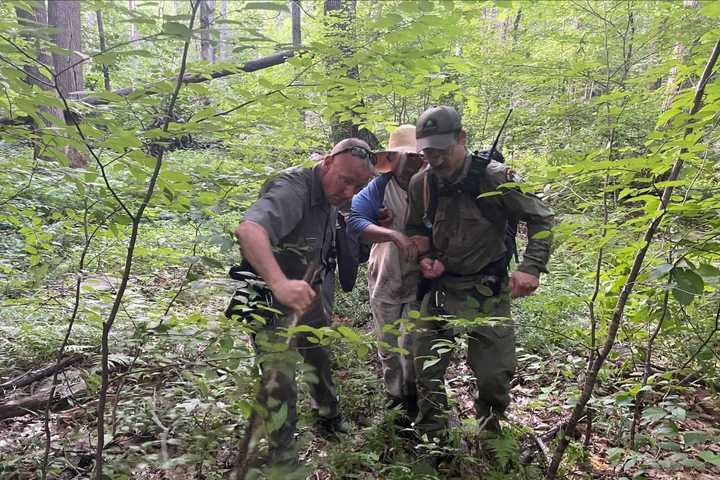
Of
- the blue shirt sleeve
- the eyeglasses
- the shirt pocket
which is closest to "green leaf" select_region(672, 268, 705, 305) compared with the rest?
the shirt pocket

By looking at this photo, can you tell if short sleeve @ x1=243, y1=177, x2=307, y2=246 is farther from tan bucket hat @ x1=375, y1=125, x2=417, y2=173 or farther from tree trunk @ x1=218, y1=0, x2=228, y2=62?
tan bucket hat @ x1=375, y1=125, x2=417, y2=173

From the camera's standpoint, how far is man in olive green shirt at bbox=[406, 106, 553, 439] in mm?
2939

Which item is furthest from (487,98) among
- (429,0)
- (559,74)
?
(429,0)

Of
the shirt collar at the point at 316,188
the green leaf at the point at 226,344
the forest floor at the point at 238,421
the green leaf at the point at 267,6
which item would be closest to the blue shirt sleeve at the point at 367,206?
the shirt collar at the point at 316,188

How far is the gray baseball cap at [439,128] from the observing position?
116 inches

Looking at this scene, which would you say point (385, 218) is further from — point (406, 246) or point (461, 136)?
point (461, 136)

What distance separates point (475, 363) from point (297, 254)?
58.3 inches

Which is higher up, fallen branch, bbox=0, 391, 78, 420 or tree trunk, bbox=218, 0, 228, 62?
tree trunk, bbox=218, 0, 228, 62

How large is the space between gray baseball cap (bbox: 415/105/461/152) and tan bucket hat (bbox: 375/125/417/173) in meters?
0.84

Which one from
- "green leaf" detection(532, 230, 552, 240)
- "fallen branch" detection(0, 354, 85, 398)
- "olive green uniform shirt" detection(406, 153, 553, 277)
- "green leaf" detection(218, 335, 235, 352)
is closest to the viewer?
"green leaf" detection(218, 335, 235, 352)

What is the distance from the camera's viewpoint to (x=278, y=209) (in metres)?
2.59

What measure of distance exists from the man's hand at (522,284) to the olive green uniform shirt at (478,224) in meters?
0.06

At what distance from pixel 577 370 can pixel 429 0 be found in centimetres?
321

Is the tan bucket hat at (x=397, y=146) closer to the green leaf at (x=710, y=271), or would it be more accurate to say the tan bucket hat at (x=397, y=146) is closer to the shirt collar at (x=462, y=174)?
the shirt collar at (x=462, y=174)
